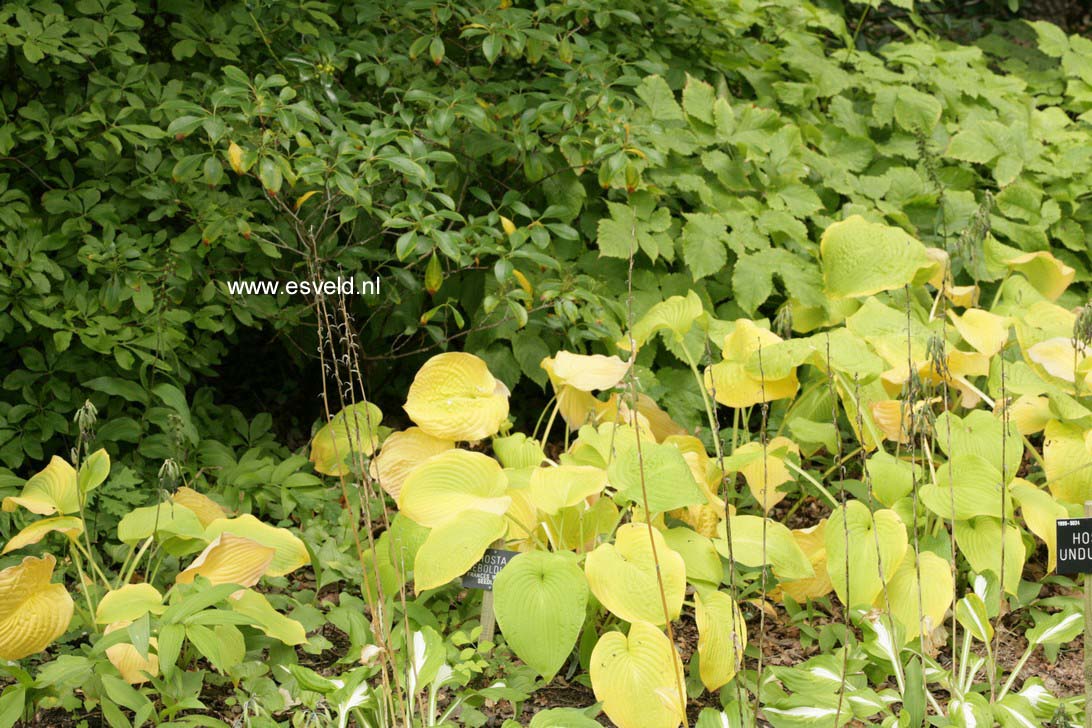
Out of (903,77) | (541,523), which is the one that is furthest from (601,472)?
(903,77)

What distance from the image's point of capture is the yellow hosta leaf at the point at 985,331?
2695 millimetres

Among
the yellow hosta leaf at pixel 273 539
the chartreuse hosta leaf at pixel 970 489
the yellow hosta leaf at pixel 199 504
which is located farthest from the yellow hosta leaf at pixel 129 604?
the chartreuse hosta leaf at pixel 970 489

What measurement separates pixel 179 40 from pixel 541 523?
65.7 inches

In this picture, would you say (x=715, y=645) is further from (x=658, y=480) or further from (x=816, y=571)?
(x=816, y=571)

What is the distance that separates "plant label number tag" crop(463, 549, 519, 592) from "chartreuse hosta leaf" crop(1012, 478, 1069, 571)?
113 cm

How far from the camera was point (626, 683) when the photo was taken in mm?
1921

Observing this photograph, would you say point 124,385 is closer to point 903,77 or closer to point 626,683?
point 626,683

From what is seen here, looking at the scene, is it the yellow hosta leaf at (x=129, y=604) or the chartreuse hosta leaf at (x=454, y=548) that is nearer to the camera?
the yellow hosta leaf at (x=129, y=604)

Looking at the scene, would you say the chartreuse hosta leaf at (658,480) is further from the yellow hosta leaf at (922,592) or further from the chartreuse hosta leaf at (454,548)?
the yellow hosta leaf at (922,592)

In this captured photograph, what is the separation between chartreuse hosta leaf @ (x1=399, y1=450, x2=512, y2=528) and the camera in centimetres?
224

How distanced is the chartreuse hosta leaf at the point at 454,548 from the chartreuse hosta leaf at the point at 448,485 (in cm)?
10

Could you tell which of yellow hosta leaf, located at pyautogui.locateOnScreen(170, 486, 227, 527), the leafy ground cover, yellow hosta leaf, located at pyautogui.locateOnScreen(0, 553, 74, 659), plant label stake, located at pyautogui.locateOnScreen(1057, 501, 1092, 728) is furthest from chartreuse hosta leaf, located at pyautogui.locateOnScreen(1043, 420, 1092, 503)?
yellow hosta leaf, located at pyautogui.locateOnScreen(0, 553, 74, 659)

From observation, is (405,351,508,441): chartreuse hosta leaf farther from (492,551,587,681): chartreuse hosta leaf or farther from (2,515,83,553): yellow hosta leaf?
(2,515,83,553): yellow hosta leaf

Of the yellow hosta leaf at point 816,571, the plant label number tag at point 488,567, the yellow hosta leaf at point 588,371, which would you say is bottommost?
the yellow hosta leaf at point 816,571
